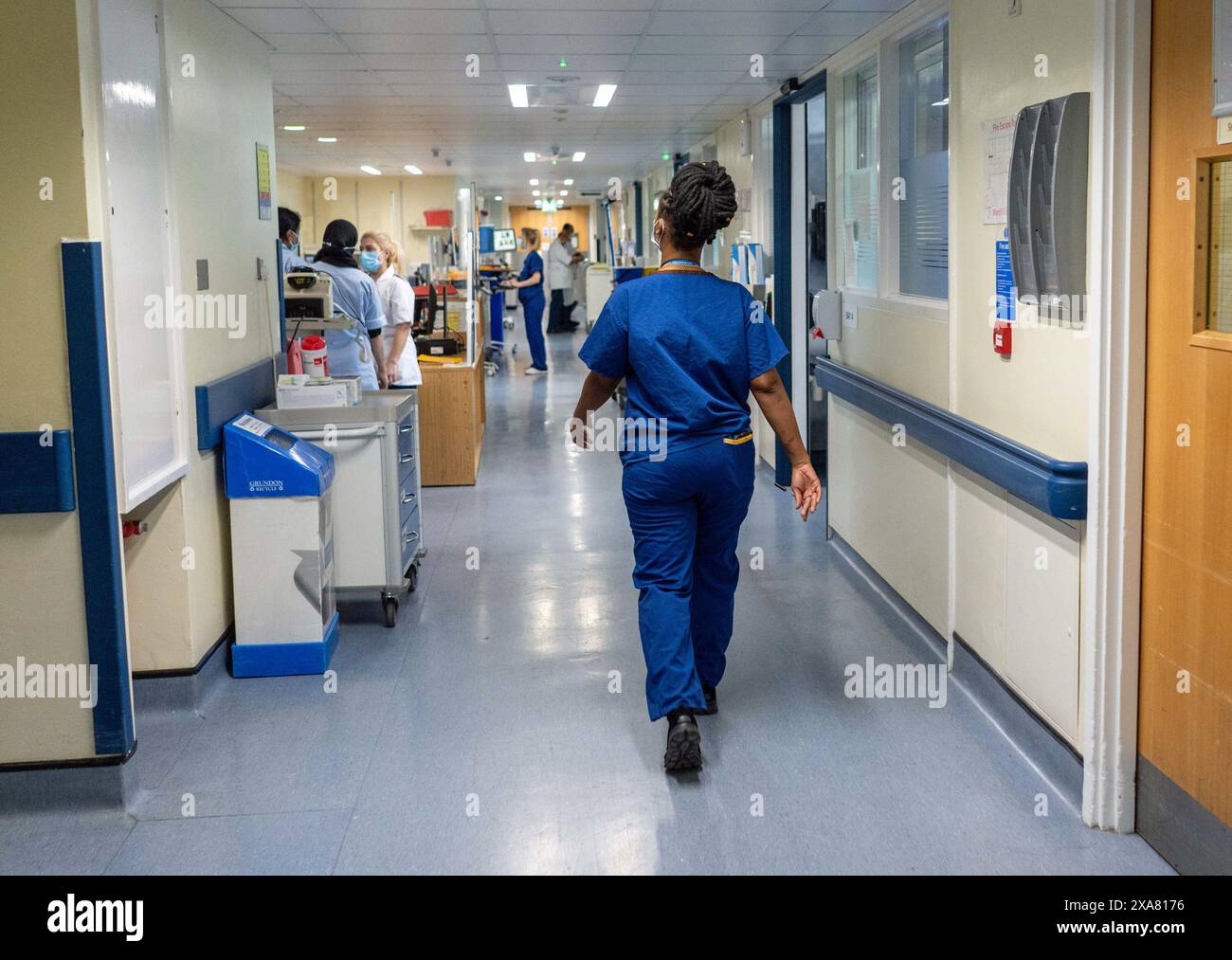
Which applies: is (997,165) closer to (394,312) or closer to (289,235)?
(289,235)

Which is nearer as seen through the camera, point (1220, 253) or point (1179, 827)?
point (1220, 253)

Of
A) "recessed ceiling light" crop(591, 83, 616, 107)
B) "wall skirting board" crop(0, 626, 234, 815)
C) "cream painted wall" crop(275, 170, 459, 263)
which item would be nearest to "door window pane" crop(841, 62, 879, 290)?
"recessed ceiling light" crop(591, 83, 616, 107)

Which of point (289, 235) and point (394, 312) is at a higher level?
point (289, 235)

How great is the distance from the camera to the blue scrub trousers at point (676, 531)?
10.7 feet

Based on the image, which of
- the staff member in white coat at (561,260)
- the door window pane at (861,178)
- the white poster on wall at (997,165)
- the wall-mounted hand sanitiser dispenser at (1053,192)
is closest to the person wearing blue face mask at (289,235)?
the door window pane at (861,178)

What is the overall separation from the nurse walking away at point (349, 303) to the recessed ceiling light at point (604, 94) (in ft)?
6.23

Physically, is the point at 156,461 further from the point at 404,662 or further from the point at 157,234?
the point at 404,662

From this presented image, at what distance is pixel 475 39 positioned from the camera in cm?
550

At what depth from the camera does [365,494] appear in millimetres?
4723

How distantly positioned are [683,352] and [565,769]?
3.89ft

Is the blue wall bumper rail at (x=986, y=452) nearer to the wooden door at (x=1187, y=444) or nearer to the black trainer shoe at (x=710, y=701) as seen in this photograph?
the wooden door at (x=1187, y=444)
